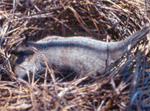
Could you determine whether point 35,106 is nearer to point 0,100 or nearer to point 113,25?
point 0,100

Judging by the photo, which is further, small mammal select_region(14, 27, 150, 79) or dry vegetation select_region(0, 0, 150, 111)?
small mammal select_region(14, 27, 150, 79)

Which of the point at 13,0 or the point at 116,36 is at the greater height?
the point at 13,0

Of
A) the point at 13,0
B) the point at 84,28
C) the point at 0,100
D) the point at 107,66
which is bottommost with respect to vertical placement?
the point at 0,100

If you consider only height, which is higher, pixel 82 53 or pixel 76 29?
pixel 76 29

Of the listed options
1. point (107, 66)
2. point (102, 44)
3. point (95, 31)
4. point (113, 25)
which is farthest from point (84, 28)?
point (107, 66)

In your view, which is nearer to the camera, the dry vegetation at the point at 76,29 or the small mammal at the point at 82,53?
the dry vegetation at the point at 76,29

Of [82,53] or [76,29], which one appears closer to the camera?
[82,53]

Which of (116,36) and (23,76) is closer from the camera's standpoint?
(23,76)

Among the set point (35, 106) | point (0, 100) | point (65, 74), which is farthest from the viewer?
point (65, 74)
